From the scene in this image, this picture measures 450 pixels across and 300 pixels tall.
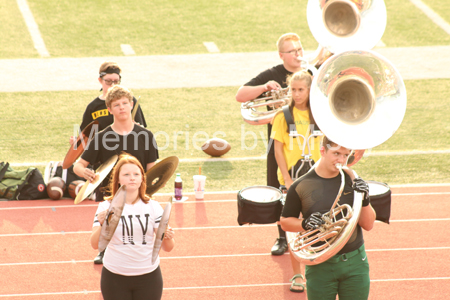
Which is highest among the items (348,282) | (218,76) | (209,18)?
(209,18)

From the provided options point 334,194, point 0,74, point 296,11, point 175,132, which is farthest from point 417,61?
point 334,194

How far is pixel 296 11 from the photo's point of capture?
65.3ft

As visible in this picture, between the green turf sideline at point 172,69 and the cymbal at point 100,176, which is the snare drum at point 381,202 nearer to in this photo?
the cymbal at point 100,176

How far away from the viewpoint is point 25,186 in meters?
8.18

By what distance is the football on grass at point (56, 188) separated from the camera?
8133 mm

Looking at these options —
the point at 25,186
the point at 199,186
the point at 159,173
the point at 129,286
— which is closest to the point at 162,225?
the point at 129,286

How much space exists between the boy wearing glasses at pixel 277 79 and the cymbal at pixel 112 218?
2.56 m

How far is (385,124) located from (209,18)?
602 inches

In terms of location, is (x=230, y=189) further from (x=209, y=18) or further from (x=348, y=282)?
(x=209, y=18)

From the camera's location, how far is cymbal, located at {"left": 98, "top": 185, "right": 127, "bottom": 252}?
3.77 metres

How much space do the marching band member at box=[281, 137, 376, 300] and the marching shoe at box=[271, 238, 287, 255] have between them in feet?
7.07

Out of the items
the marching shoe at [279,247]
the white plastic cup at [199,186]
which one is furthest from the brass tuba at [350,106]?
the white plastic cup at [199,186]

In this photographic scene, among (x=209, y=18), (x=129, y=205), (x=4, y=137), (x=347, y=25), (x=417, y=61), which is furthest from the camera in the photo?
(x=209, y=18)

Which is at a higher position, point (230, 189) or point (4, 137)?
point (4, 137)
